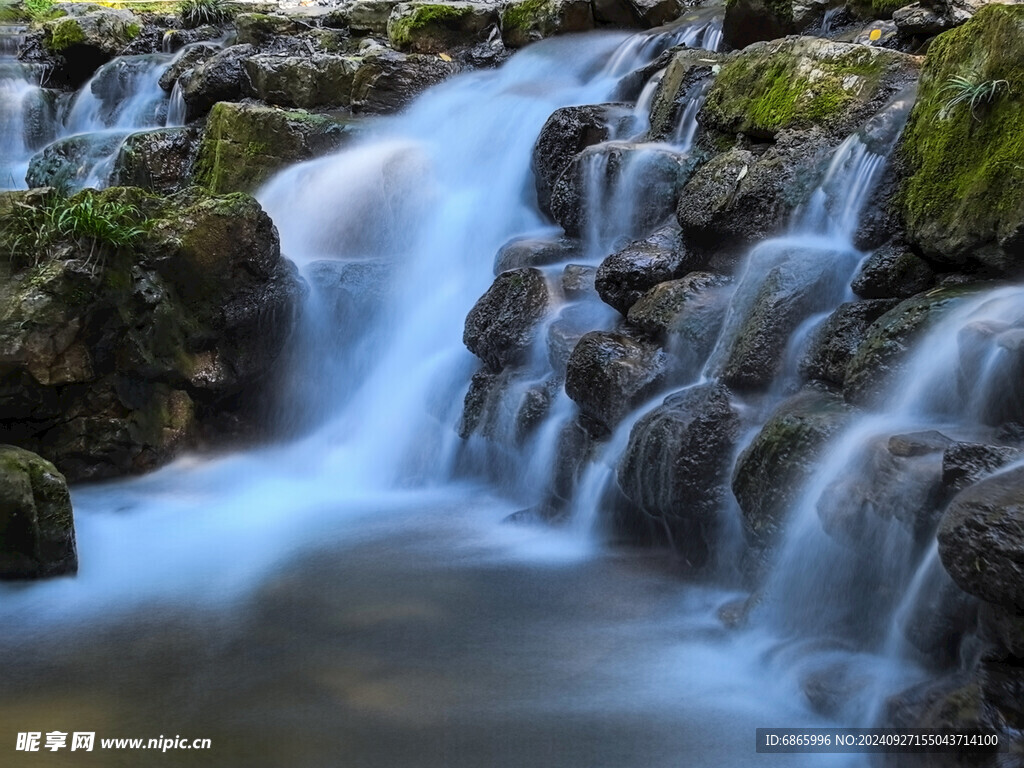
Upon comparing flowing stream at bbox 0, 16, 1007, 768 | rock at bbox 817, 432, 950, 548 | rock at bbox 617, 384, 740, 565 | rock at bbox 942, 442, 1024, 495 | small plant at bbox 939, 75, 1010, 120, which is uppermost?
small plant at bbox 939, 75, 1010, 120

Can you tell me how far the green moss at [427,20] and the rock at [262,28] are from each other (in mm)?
2031

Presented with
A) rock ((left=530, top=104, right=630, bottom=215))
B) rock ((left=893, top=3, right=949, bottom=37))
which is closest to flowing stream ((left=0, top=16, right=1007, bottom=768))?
rock ((left=530, top=104, right=630, bottom=215))

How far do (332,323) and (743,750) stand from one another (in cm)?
588

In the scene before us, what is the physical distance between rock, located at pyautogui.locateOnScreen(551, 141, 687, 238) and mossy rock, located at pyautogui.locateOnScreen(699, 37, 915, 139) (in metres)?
0.57

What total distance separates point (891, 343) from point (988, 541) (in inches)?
74.0

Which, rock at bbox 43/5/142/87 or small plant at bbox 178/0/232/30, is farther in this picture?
small plant at bbox 178/0/232/30

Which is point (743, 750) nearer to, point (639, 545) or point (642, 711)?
point (642, 711)

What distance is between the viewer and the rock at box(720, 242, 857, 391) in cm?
564

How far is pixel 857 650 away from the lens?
165 inches

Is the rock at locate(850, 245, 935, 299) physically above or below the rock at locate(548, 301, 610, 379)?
above

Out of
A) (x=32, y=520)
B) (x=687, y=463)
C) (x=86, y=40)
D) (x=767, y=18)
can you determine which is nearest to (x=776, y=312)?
(x=687, y=463)

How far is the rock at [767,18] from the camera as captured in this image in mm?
9688

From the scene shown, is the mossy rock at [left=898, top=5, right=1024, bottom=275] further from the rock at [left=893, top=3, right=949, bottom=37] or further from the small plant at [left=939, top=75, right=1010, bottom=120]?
the rock at [left=893, top=3, right=949, bottom=37]

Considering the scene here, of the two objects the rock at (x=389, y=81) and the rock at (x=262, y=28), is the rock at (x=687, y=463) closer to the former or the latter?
the rock at (x=389, y=81)
